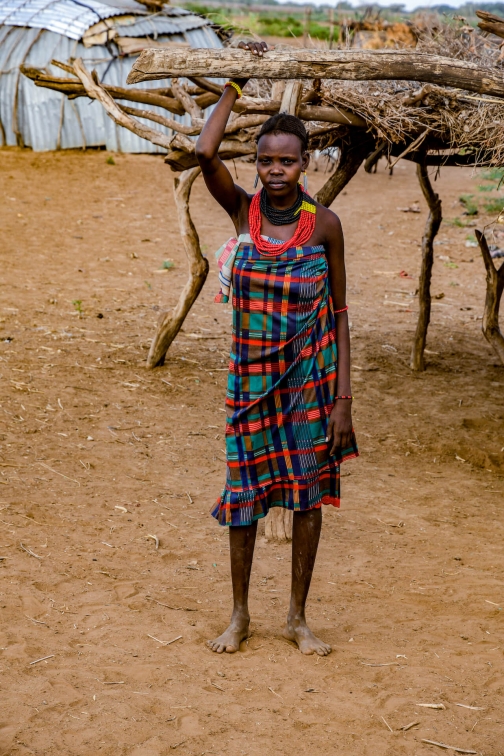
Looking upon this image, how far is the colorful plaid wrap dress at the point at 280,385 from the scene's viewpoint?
270 centimetres

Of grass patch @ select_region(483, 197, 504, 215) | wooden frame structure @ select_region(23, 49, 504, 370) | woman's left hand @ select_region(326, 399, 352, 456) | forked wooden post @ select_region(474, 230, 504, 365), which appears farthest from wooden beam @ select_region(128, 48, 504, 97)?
grass patch @ select_region(483, 197, 504, 215)

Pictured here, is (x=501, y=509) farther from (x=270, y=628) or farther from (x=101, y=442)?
(x=101, y=442)

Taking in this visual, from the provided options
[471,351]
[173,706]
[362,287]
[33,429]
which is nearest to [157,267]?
[362,287]

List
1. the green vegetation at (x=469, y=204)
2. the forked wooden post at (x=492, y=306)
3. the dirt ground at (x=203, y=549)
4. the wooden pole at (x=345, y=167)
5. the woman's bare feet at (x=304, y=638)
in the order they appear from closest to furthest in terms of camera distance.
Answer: the dirt ground at (x=203, y=549) → the woman's bare feet at (x=304, y=638) → the wooden pole at (x=345, y=167) → the forked wooden post at (x=492, y=306) → the green vegetation at (x=469, y=204)

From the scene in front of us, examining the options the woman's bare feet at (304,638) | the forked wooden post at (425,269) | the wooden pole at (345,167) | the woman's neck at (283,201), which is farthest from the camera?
the forked wooden post at (425,269)

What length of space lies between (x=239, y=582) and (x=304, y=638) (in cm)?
32

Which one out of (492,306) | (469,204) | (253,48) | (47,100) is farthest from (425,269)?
(47,100)

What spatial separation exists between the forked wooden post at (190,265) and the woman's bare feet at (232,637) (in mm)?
3242

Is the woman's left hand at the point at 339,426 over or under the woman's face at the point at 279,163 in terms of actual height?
under

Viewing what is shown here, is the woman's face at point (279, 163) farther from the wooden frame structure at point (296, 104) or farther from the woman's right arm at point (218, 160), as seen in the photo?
the wooden frame structure at point (296, 104)

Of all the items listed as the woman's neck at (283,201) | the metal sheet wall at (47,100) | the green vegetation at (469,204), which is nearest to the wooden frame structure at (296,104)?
the woman's neck at (283,201)

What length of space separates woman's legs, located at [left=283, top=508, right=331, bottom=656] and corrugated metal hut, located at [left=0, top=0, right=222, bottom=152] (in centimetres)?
1148

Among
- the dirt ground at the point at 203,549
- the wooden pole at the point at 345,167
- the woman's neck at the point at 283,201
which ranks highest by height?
the woman's neck at the point at 283,201

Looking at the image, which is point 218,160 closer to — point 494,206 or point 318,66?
point 318,66
